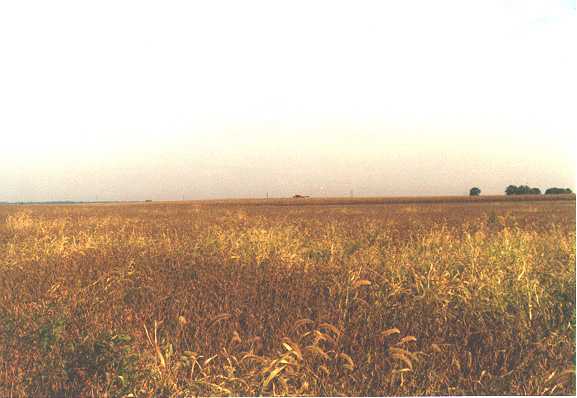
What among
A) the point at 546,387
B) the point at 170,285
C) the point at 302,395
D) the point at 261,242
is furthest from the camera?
the point at 261,242

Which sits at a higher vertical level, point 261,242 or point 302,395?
point 261,242

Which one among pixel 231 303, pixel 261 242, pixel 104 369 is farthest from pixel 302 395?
pixel 261 242

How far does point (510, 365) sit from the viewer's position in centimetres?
274

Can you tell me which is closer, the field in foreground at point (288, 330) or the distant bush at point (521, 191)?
the field in foreground at point (288, 330)

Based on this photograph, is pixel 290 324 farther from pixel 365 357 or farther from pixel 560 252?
pixel 560 252

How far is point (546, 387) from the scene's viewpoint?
2.49 m

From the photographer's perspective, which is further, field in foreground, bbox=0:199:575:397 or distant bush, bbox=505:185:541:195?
distant bush, bbox=505:185:541:195

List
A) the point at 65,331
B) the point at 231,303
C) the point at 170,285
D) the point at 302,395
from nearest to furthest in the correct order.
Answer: the point at 302,395, the point at 65,331, the point at 231,303, the point at 170,285

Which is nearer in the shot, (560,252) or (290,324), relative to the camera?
(290,324)

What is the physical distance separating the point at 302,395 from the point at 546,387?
1653 mm

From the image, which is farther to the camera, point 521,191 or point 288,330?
point 521,191

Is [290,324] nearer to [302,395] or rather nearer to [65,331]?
[302,395]

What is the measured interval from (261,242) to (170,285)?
243cm

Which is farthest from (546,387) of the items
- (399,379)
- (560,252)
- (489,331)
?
(560,252)
